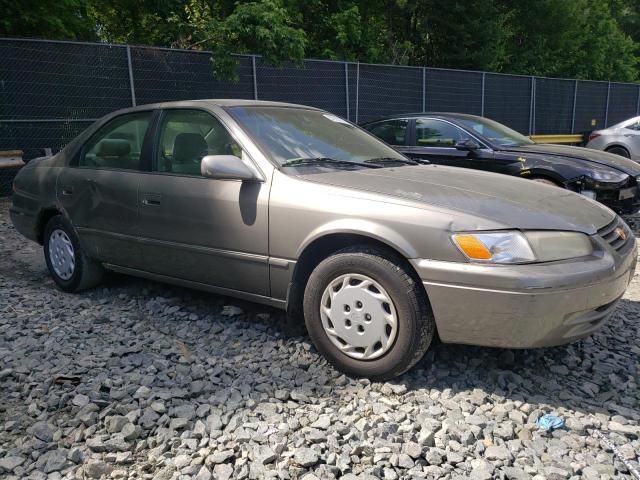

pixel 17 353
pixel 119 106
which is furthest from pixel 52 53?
pixel 17 353

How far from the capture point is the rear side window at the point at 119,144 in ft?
13.6

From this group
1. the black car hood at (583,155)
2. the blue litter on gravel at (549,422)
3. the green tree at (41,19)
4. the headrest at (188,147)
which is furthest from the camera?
the green tree at (41,19)

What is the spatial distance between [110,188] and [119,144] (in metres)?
0.38

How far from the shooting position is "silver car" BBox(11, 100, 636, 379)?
2.71 meters

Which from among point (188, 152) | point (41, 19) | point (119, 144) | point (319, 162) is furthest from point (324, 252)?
point (41, 19)

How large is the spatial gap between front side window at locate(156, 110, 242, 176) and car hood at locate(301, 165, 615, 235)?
2.40 feet

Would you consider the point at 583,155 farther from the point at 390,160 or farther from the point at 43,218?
the point at 43,218

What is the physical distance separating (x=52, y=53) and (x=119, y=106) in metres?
1.27

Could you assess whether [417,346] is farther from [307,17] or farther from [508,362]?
[307,17]

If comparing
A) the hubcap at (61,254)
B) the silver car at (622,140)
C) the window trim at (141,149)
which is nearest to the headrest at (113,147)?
the window trim at (141,149)

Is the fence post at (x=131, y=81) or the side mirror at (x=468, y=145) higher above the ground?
the fence post at (x=131, y=81)

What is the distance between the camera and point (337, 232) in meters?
3.04

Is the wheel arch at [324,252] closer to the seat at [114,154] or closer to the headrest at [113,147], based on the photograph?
the seat at [114,154]

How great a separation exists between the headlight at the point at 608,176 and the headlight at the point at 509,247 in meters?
4.25
